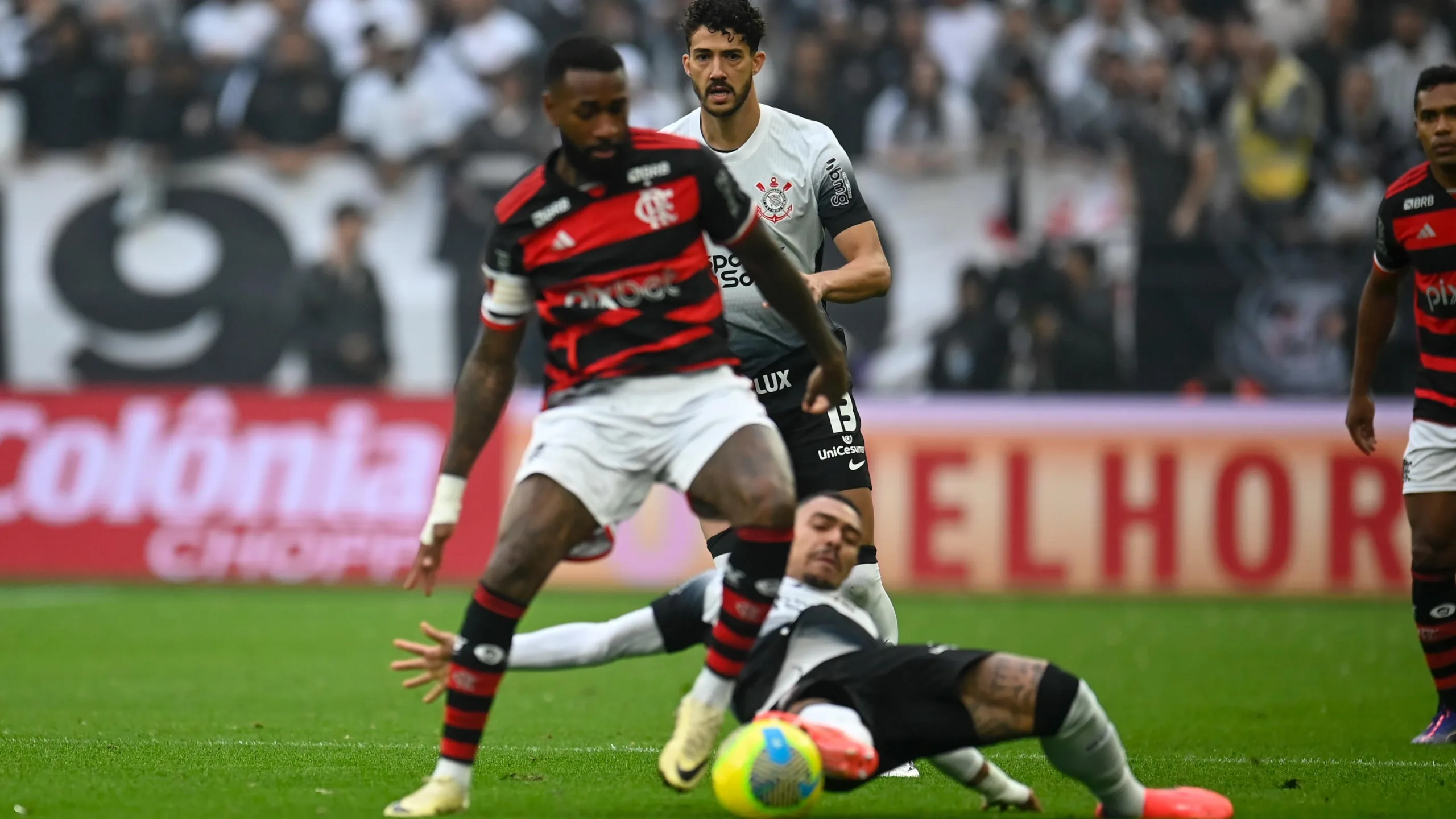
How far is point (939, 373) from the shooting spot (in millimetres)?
17375

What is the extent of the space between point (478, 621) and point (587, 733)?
2.78 meters

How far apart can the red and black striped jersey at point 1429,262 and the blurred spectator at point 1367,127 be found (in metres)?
9.36

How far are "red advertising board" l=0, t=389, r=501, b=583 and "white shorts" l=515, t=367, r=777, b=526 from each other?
10.3 m

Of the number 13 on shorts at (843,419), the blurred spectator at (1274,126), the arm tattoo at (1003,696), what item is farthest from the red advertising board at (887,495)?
the arm tattoo at (1003,696)

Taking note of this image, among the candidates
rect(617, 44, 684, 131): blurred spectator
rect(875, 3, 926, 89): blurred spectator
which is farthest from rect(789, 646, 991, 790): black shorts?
rect(875, 3, 926, 89): blurred spectator

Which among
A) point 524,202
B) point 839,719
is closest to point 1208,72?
point 524,202

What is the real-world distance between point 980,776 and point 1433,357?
388 cm

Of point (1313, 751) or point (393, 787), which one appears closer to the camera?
point (393, 787)

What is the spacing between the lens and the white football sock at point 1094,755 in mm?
5871

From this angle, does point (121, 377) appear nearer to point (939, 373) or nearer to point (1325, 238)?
point (939, 373)

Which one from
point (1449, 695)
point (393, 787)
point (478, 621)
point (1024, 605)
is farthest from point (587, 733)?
point (1024, 605)

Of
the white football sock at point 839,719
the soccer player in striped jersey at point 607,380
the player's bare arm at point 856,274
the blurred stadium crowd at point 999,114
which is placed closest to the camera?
the white football sock at point 839,719

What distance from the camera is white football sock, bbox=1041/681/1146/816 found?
19.3 feet

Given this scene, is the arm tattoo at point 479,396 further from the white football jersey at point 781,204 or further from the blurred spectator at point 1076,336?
the blurred spectator at point 1076,336
